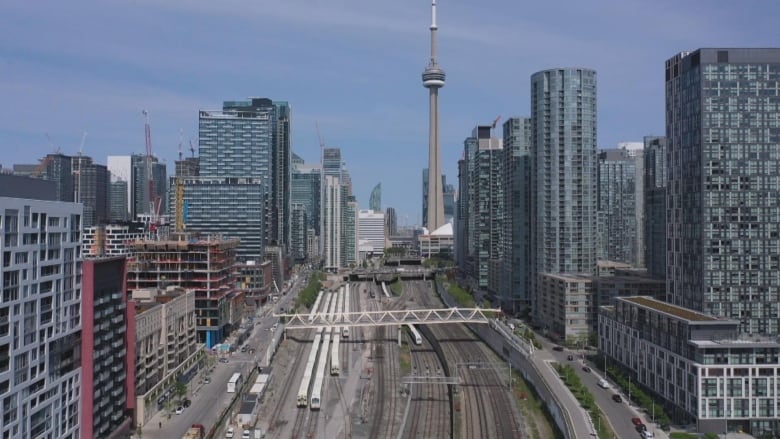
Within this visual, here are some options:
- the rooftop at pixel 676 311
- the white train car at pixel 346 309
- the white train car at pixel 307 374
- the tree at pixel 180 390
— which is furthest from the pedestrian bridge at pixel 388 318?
the tree at pixel 180 390

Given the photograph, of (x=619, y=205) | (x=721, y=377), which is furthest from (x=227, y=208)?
(x=721, y=377)

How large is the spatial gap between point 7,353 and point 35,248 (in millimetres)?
6453

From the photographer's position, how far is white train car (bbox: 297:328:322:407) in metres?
71.8

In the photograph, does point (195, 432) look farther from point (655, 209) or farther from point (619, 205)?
point (619, 205)

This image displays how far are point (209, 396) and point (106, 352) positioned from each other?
823 inches

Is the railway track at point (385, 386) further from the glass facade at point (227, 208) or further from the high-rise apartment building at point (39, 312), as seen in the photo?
the glass facade at point (227, 208)

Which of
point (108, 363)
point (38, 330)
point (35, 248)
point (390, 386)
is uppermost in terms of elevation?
point (35, 248)

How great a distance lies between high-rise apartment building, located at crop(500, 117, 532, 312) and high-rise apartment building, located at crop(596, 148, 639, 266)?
36254 mm

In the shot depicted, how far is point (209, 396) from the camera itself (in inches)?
2842

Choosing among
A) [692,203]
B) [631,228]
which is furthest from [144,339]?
[631,228]

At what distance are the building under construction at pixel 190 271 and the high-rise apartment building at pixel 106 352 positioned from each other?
116ft

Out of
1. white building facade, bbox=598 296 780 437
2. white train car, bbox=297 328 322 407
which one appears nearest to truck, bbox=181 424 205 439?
white train car, bbox=297 328 322 407

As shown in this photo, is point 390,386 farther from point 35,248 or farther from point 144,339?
point 35,248

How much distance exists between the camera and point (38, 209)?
45.0m
